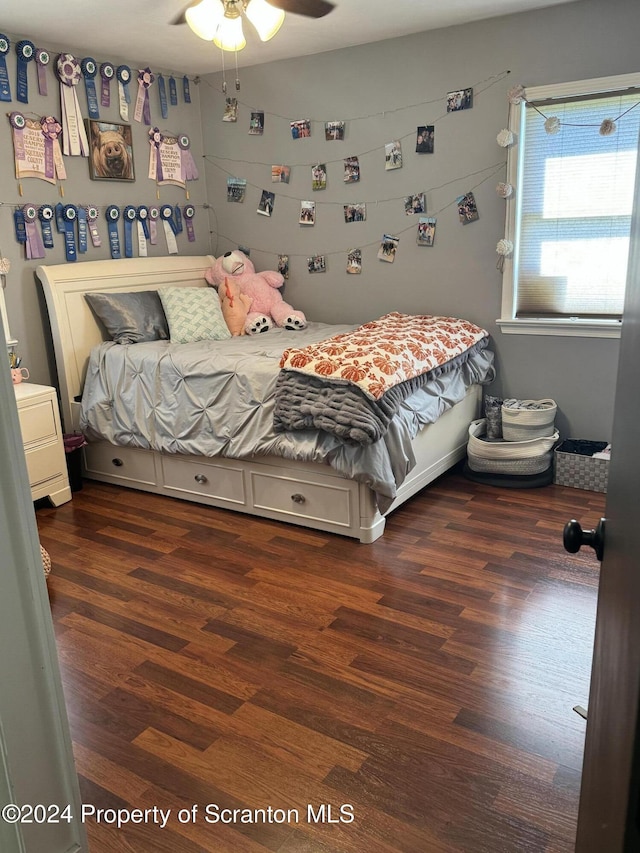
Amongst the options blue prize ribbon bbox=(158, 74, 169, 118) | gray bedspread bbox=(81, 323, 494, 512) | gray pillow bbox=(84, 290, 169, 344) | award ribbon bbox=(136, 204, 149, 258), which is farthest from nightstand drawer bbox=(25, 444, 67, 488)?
blue prize ribbon bbox=(158, 74, 169, 118)

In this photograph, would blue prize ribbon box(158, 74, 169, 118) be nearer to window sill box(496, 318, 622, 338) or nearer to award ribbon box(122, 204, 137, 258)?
award ribbon box(122, 204, 137, 258)

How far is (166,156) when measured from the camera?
457 centimetres

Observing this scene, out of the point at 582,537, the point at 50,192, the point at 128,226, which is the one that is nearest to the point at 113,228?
the point at 128,226

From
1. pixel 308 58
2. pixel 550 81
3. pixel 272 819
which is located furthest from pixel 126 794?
pixel 308 58

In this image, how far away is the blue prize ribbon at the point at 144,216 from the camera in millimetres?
4430

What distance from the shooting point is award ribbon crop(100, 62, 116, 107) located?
13.3ft

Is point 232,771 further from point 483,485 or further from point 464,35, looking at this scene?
point 464,35

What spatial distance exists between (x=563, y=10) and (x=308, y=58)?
5.05ft

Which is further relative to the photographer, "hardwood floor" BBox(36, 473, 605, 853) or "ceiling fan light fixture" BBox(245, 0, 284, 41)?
"ceiling fan light fixture" BBox(245, 0, 284, 41)

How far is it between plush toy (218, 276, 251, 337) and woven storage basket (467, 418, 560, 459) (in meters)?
1.63

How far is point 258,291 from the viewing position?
4535 millimetres

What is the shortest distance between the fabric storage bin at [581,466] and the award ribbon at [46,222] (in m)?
3.10

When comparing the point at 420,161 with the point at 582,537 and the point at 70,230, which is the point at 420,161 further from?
the point at 582,537

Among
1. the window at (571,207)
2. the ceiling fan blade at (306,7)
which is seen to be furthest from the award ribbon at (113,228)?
the window at (571,207)
